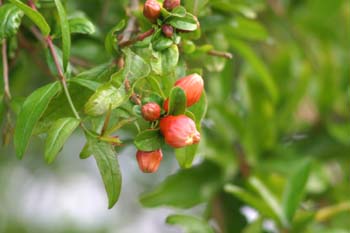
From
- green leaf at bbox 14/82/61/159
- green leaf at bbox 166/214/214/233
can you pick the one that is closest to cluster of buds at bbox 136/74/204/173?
green leaf at bbox 14/82/61/159

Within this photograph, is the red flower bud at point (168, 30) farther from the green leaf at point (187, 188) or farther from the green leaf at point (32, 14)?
the green leaf at point (187, 188)

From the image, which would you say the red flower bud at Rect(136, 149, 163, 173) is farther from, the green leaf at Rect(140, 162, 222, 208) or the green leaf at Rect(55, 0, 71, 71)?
the green leaf at Rect(140, 162, 222, 208)

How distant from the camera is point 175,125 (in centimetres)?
69

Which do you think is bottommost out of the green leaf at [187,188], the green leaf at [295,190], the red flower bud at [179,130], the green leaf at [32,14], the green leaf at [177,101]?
the green leaf at [187,188]

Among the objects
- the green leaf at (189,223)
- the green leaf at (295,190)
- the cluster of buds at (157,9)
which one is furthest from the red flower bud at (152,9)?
the green leaf at (295,190)

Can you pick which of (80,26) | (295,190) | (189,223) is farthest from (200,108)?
(295,190)

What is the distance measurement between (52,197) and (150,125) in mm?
1697

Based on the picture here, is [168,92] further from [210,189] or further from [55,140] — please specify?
[210,189]

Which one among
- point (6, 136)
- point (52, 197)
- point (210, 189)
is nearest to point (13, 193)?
point (52, 197)

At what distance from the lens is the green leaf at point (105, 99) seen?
720mm

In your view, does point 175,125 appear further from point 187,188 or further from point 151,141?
point 187,188

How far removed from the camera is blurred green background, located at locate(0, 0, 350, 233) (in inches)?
46.0

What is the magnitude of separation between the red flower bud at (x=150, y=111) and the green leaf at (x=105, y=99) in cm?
3

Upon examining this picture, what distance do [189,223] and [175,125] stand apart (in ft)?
1.26
